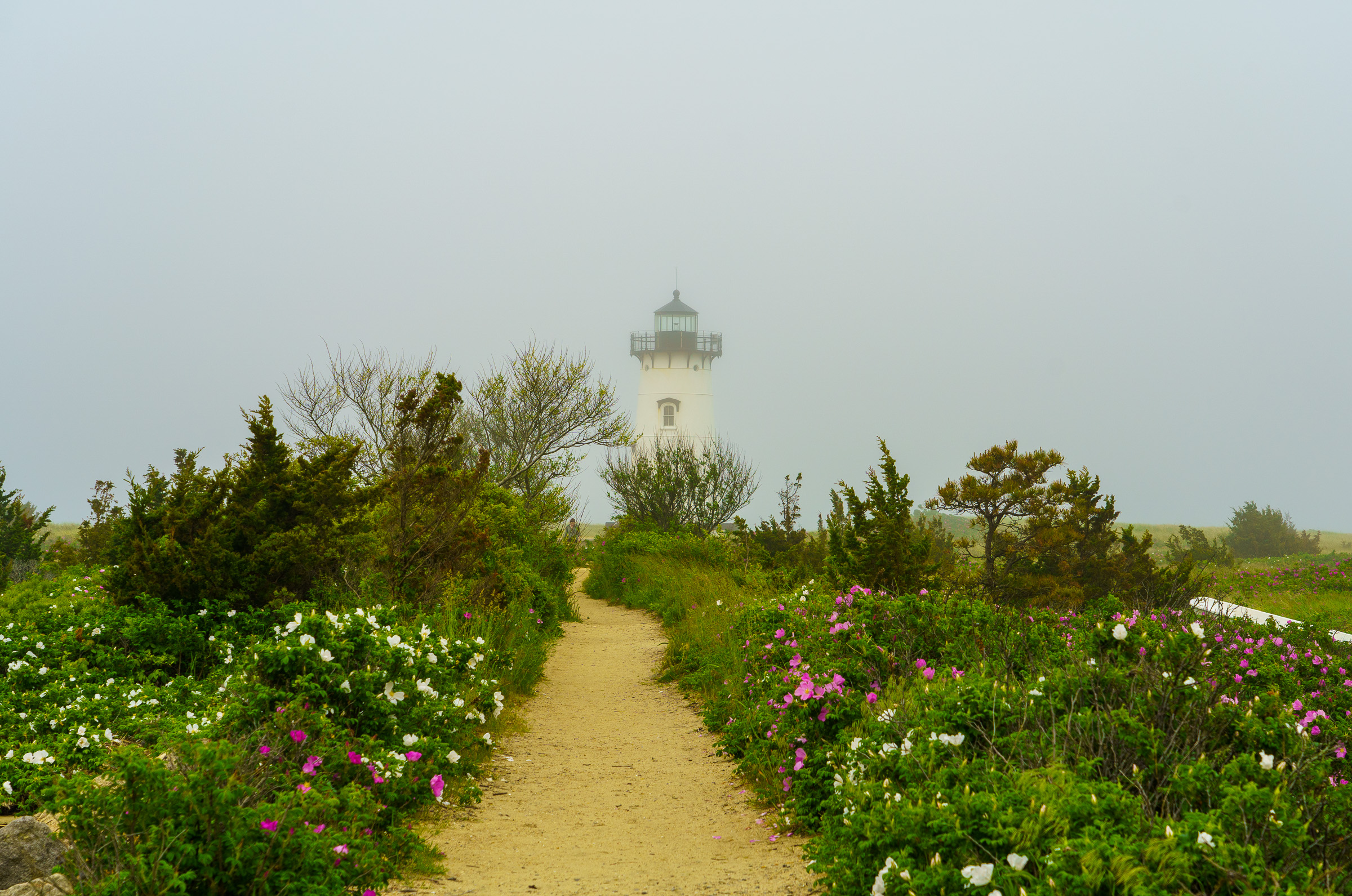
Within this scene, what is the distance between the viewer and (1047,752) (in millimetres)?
3631

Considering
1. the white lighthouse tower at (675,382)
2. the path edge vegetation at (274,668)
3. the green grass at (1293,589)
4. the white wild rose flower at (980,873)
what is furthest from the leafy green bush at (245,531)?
the white lighthouse tower at (675,382)

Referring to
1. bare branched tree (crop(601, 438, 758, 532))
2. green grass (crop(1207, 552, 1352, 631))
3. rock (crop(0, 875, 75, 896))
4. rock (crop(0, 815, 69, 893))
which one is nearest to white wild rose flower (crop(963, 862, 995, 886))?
rock (crop(0, 875, 75, 896))

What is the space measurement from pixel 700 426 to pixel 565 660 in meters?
29.3

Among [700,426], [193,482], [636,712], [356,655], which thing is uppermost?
[700,426]

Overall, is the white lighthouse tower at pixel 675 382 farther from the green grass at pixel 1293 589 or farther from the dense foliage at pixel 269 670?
the dense foliage at pixel 269 670

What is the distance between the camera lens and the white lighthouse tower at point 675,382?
40719 millimetres

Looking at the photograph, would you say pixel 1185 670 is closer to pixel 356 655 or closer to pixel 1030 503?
pixel 356 655

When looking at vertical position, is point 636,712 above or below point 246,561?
below

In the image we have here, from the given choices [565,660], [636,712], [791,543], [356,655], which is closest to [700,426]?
[791,543]

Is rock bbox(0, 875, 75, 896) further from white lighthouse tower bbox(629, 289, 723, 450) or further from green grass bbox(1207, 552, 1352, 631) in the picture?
white lighthouse tower bbox(629, 289, 723, 450)

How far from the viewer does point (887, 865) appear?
122 inches

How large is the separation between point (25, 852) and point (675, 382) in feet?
121

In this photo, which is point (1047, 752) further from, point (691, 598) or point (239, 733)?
point (691, 598)

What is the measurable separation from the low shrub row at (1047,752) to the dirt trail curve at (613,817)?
0.36 m
